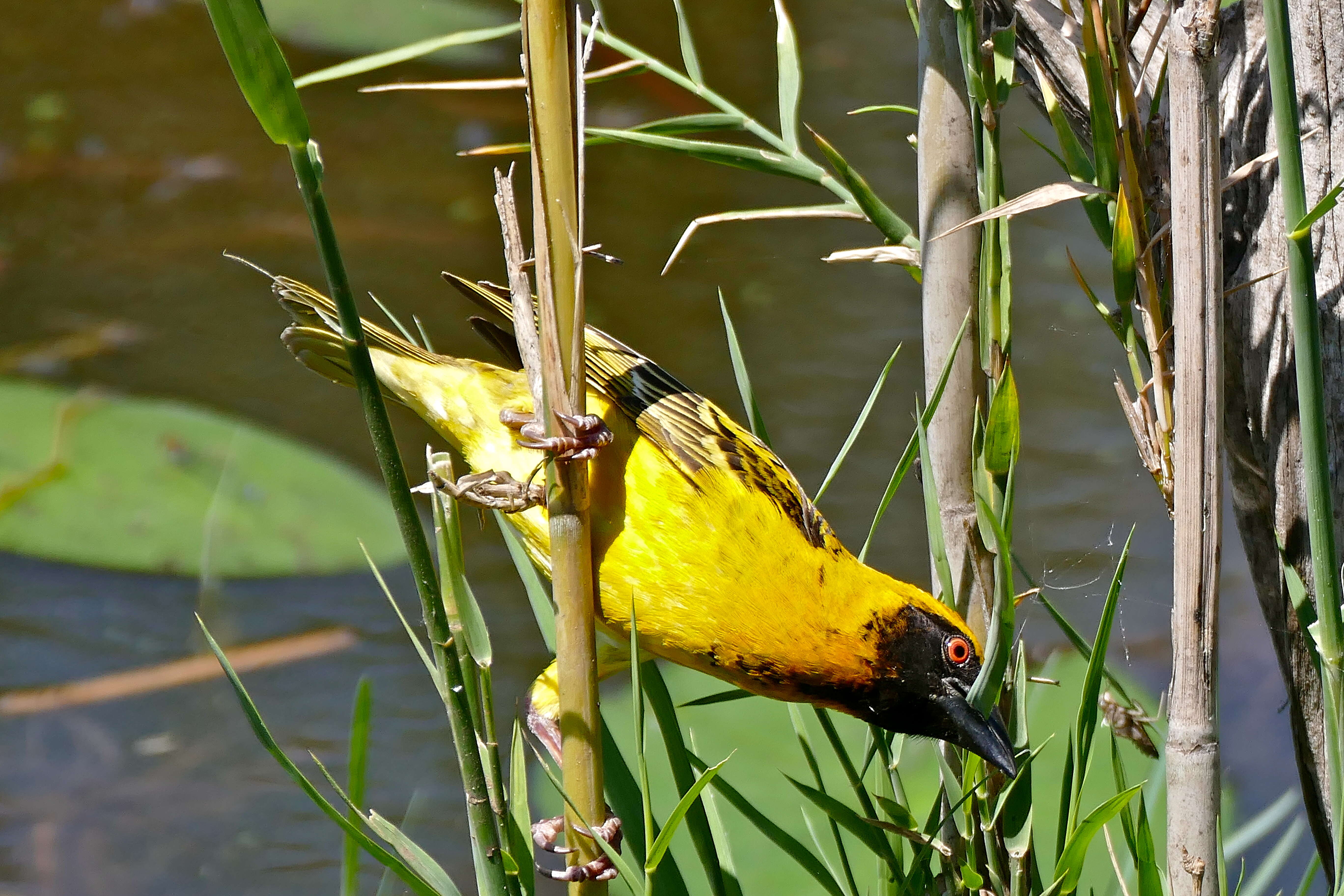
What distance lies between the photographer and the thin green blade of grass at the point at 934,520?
0.89 meters

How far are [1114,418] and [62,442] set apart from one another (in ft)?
9.93

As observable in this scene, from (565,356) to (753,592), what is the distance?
1.47 feet

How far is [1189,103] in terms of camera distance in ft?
2.43

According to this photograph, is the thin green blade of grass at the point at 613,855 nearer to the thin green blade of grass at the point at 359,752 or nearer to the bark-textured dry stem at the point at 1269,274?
the thin green blade of grass at the point at 359,752

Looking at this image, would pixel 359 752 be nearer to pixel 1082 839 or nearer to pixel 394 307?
pixel 1082 839

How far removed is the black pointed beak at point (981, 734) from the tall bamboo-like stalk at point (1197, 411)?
5.6 inches

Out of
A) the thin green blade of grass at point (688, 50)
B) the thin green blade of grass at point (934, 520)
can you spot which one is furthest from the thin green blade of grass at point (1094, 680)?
the thin green blade of grass at point (688, 50)

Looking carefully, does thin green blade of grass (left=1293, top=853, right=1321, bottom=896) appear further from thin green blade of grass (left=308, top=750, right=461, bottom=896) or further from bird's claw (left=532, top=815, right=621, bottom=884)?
thin green blade of grass (left=308, top=750, right=461, bottom=896)

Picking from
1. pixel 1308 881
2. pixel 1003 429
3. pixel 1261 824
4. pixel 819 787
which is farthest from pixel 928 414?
pixel 1261 824

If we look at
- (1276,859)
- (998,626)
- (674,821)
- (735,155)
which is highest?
(735,155)

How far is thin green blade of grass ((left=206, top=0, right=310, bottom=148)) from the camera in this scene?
19.4 inches

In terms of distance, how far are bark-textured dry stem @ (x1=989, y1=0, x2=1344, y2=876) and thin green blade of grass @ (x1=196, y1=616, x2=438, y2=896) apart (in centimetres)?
73

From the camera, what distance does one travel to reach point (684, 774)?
3.10 ft

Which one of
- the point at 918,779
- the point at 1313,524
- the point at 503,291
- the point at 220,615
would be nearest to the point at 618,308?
the point at 220,615
